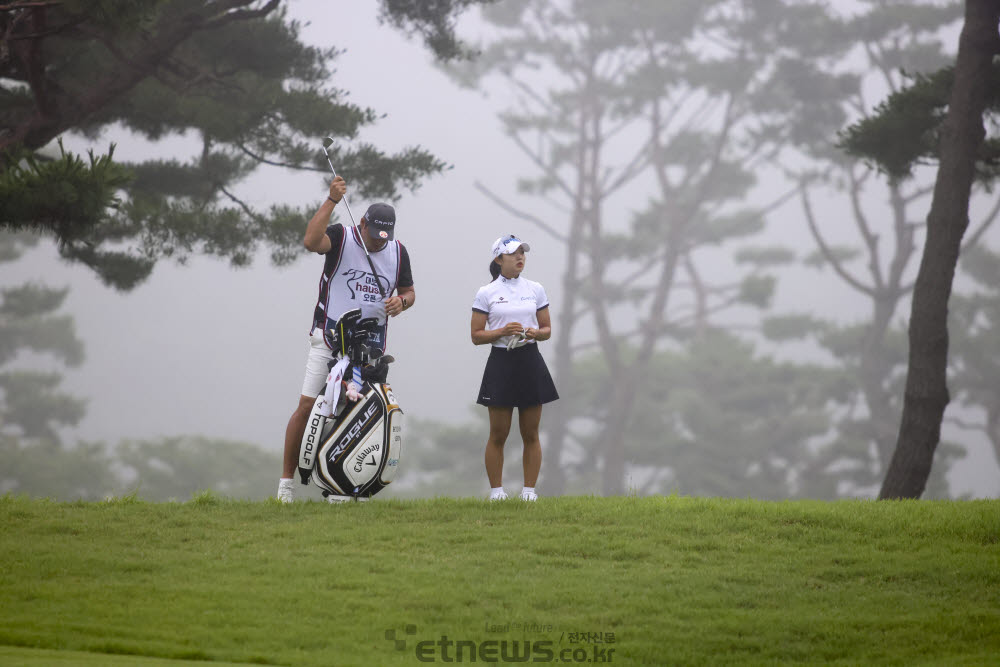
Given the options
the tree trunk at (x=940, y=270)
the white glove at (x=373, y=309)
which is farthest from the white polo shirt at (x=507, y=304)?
the tree trunk at (x=940, y=270)

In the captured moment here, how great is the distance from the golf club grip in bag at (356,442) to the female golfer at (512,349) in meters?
0.69

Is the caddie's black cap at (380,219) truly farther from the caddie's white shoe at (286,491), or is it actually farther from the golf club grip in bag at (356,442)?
the caddie's white shoe at (286,491)

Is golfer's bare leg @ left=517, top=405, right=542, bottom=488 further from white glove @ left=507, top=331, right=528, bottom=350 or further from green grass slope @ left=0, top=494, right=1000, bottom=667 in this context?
white glove @ left=507, top=331, right=528, bottom=350

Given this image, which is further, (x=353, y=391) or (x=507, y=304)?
(x=507, y=304)

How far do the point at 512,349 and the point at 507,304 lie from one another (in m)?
0.33

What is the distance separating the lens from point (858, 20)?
34344mm

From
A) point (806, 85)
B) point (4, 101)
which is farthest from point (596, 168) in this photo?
point (4, 101)

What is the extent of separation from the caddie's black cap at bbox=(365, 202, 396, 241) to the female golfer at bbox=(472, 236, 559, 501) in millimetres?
811

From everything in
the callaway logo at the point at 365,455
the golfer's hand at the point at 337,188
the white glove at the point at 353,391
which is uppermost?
the golfer's hand at the point at 337,188

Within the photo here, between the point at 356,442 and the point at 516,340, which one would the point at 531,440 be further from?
the point at 356,442

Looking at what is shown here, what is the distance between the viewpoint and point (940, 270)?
1200 centimetres
